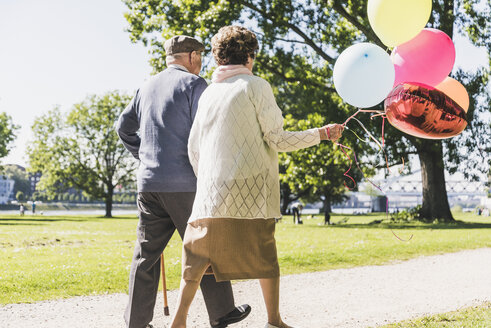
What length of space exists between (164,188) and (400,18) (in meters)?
2.49

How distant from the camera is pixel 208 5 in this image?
1834 cm

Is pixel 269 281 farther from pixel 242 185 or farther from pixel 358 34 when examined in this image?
pixel 358 34

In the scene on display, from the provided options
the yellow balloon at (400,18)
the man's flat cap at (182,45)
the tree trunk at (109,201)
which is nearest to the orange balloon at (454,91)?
the yellow balloon at (400,18)

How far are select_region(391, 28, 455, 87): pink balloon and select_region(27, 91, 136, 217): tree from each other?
156 feet

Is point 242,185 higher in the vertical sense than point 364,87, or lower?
lower

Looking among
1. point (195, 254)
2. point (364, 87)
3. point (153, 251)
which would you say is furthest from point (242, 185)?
point (364, 87)

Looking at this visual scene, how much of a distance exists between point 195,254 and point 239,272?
0.29 m

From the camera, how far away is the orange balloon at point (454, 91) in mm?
4590

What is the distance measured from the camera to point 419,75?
14.6 ft

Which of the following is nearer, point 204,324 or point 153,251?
point 153,251

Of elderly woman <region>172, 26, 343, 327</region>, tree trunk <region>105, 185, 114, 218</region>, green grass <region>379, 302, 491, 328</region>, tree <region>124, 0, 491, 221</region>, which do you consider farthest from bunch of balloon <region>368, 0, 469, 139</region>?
tree trunk <region>105, 185, 114, 218</region>

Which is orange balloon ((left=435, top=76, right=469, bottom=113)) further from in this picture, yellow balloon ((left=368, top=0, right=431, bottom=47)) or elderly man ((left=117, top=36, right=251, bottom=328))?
elderly man ((left=117, top=36, right=251, bottom=328))

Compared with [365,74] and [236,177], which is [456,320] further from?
[236,177]

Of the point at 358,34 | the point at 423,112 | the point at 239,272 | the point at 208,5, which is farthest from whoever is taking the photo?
the point at 358,34
